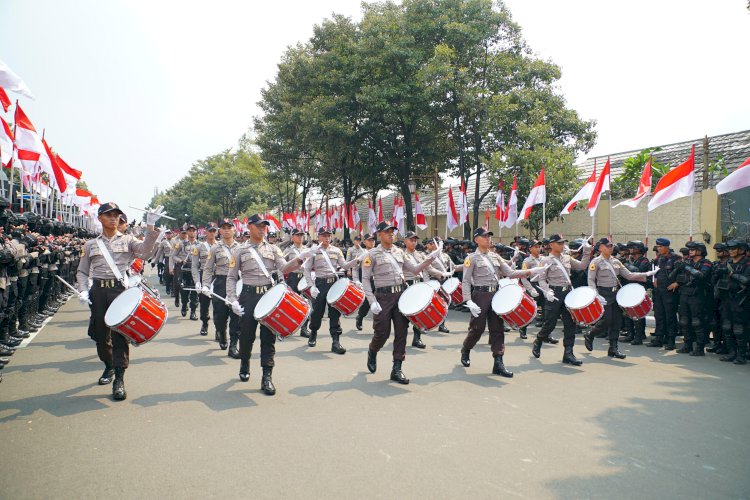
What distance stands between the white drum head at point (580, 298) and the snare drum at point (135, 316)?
18.3 ft

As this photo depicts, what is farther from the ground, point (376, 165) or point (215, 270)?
point (376, 165)

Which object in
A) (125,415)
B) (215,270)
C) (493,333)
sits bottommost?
(125,415)

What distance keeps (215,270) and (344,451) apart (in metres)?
5.95

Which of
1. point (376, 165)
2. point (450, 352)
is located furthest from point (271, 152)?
point (450, 352)

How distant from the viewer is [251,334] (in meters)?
6.29

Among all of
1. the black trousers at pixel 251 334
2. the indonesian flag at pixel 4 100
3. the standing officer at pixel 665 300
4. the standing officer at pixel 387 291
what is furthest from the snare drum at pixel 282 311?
the indonesian flag at pixel 4 100

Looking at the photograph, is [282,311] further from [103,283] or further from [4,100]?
[4,100]

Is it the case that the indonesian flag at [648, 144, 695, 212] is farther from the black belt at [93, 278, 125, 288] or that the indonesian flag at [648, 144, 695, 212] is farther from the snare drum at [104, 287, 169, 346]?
the black belt at [93, 278, 125, 288]

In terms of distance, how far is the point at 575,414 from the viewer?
209 inches

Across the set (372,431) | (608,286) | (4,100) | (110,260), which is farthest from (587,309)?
(4,100)

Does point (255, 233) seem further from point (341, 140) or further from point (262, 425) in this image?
point (341, 140)

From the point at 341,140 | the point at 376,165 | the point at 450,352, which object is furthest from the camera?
the point at 376,165

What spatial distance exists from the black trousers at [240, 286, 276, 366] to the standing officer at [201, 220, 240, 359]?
64.8 inches

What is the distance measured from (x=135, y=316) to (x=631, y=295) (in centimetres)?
744
